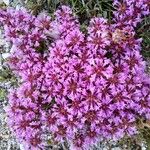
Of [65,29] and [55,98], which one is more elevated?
[65,29]

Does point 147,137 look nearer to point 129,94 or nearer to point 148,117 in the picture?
point 148,117

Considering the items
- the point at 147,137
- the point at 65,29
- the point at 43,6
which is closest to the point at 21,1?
the point at 43,6

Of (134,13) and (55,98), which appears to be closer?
(55,98)

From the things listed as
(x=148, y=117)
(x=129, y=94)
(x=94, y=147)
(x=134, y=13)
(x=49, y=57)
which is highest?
(x=134, y=13)

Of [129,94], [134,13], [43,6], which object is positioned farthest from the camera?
[43,6]

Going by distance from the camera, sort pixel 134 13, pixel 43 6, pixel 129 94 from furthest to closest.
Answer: pixel 43 6
pixel 134 13
pixel 129 94

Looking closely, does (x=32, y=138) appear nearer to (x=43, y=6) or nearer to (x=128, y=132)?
(x=128, y=132)
